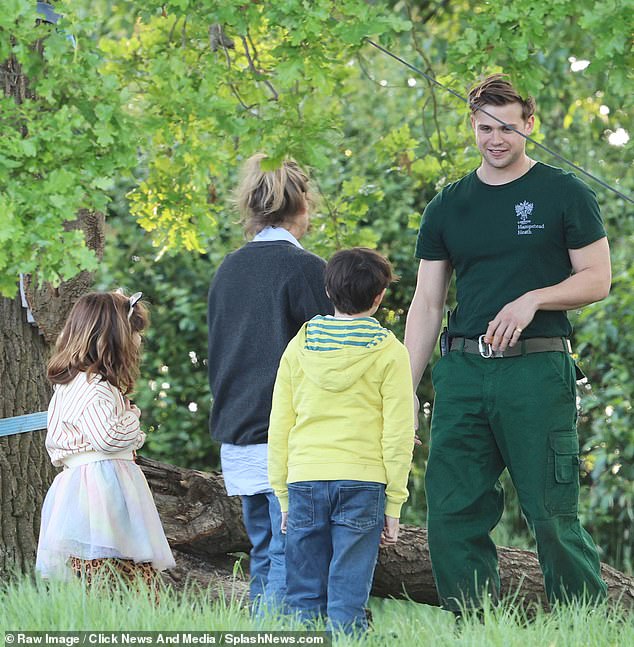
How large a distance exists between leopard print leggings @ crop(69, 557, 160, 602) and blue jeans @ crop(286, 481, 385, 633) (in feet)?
1.65

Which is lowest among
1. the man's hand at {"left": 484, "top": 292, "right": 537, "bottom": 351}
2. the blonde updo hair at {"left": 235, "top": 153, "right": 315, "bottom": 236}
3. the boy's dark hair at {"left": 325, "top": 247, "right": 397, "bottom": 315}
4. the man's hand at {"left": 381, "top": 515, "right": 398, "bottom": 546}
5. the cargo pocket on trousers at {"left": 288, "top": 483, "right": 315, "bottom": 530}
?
the man's hand at {"left": 381, "top": 515, "right": 398, "bottom": 546}

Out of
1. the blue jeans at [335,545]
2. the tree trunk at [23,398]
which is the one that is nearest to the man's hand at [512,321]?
the blue jeans at [335,545]

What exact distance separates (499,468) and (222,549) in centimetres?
159

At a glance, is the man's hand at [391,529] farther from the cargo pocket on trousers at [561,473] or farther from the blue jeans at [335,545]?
the cargo pocket on trousers at [561,473]

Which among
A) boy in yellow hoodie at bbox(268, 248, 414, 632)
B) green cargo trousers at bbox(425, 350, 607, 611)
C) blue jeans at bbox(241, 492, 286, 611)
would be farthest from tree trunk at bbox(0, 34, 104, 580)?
green cargo trousers at bbox(425, 350, 607, 611)

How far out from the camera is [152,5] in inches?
133

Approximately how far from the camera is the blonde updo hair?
3.82m

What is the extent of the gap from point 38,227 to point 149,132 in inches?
23.5

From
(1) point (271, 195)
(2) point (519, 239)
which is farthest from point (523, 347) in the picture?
(1) point (271, 195)

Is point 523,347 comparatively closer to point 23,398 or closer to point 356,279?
point 356,279

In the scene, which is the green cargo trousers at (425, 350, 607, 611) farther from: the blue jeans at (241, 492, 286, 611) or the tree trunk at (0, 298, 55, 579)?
the tree trunk at (0, 298, 55, 579)

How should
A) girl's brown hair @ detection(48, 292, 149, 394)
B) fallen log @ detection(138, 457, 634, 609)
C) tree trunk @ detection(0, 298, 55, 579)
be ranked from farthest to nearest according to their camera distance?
fallen log @ detection(138, 457, 634, 609) < tree trunk @ detection(0, 298, 55, 579) < girl's brown hair @ detection(48, 292, 149, 394)

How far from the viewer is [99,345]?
372 cm

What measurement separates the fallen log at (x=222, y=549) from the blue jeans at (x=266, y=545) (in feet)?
1.77
